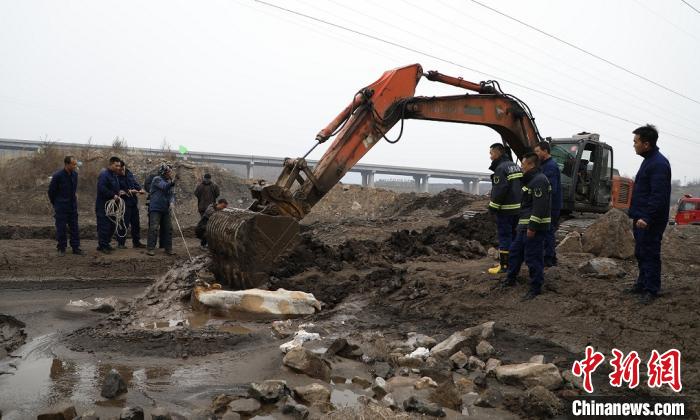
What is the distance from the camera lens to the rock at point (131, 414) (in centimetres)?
332

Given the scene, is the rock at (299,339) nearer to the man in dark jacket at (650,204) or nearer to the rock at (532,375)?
the rock at (532,375)

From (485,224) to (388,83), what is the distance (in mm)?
4665

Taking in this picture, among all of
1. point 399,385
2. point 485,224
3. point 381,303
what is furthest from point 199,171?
point 399,385

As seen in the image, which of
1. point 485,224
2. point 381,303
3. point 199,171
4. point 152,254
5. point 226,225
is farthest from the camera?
point 199,171

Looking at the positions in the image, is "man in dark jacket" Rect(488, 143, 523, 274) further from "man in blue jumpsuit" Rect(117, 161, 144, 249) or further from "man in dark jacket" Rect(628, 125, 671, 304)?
"man in blue jumpsuit" Rect(117, 161, 144, 249)

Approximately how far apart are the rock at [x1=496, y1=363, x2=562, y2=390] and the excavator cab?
24.2 feet

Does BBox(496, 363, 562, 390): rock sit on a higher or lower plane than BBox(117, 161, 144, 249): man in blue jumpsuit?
lower

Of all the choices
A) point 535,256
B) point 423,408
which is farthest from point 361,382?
point 535,256

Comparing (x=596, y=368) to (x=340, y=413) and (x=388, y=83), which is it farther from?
(x=388, y=83)

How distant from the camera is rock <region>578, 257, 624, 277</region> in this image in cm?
656

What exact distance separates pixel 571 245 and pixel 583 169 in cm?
272

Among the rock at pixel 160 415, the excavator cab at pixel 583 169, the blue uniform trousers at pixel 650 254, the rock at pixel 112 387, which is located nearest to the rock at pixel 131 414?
the rock at pixel 160 415

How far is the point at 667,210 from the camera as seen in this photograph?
5215 millimetres

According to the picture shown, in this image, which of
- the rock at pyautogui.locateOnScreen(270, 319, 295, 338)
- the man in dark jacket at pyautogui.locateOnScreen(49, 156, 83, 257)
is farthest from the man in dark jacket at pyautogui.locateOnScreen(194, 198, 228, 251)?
the rock at pyautogui.locateOnScreen(270, 319, 295, 338)
